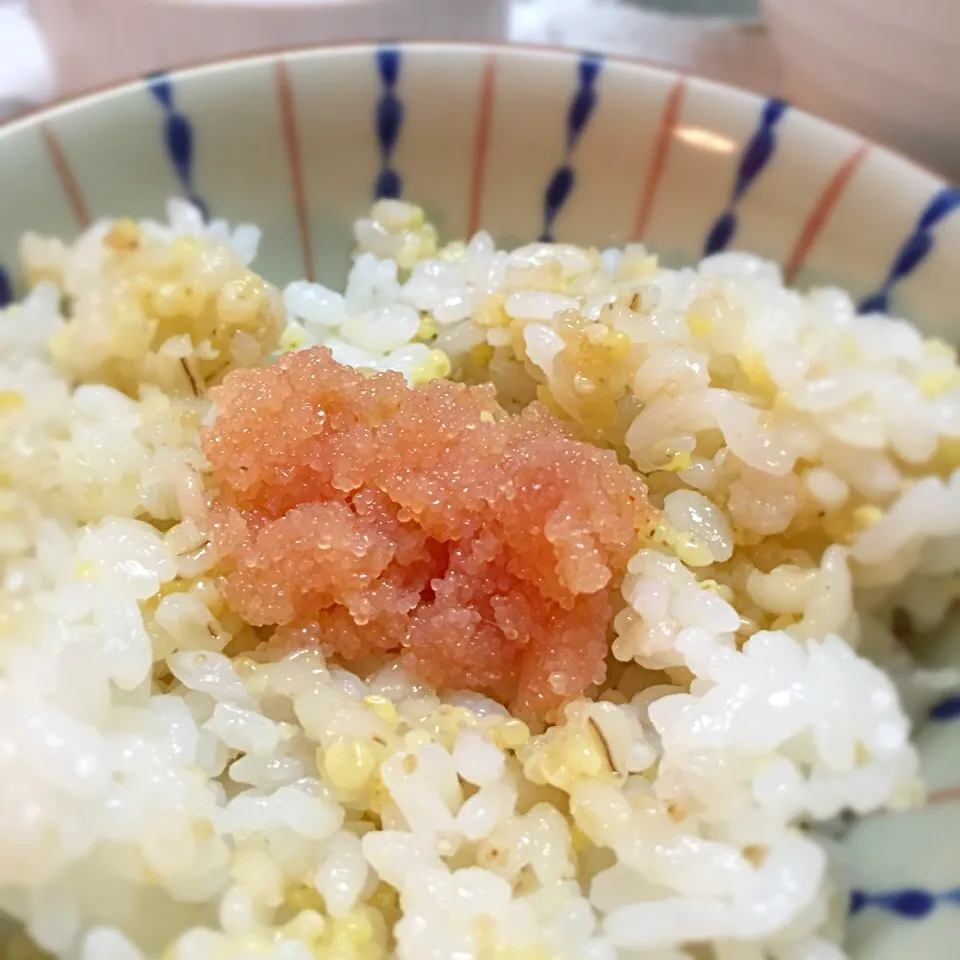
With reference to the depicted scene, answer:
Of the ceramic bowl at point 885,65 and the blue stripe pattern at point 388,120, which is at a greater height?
the ceramic bowl at point 885,65

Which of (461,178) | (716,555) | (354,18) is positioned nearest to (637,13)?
(354,18)

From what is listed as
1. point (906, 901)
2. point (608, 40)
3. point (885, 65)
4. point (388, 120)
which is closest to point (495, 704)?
point (906, 901)

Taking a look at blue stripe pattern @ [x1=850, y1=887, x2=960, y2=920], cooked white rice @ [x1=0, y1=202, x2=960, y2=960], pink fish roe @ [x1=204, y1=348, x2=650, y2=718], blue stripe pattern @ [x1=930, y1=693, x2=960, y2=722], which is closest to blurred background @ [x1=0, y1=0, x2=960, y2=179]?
cooked white rice @ [x1=0, y1=202, x2=960, y2=960]

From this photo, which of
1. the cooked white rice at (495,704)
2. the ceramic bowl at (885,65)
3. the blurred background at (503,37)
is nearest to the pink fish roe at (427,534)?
the cooked white rice at (495,704)

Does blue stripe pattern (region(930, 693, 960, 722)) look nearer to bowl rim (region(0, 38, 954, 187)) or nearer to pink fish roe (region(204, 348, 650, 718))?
pink fish roe (region(204, 348, 650, 718))

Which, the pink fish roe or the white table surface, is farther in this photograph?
the white table surface

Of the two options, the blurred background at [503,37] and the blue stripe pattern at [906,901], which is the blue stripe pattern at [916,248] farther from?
the blue stripe pattern at [906,901]

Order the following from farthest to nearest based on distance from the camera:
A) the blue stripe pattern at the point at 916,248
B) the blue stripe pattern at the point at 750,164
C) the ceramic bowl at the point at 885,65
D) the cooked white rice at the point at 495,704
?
the ceramic bowl at the point at 885,65, the blue stripe pattern at the point at 750,164, the blue stripe pattern at the point at 916,248, the cooked white rice at the point at 495,704
